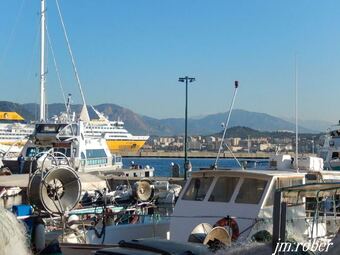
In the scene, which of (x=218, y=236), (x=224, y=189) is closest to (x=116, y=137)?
(x=224, y=189)

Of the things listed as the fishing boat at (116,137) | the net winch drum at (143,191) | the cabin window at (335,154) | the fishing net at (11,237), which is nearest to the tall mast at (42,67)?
the net winch drum at (143,191)

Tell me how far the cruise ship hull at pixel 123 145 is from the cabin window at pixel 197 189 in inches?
3984

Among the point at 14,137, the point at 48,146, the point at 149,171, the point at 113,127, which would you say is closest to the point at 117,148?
the point at 113,127

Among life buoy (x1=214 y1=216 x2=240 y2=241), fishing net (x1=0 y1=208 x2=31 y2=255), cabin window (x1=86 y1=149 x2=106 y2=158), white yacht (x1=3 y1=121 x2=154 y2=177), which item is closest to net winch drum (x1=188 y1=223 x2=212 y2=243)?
life buoy (x1=214 y1=216 x2=240 y2=241)

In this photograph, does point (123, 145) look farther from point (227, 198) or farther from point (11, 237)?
point (11, 237)

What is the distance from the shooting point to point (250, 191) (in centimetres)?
1200

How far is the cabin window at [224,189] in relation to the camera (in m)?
12.2

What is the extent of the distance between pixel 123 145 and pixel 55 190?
106 meters

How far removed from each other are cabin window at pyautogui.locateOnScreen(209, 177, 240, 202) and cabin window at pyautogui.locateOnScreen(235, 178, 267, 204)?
0.21m

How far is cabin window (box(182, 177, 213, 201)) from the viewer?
12.7m

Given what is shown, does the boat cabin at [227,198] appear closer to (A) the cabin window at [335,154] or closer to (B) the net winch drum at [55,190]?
(B) the net winch drum at [55,190]

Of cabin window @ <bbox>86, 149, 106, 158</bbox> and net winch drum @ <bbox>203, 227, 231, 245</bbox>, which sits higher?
cabin window @ <bbox>86, 149, 106, 158</bbox>

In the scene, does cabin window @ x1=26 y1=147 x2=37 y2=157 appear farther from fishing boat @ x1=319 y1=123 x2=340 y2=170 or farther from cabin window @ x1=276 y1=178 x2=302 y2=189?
cabin window @ x1=276 y1=178 x2=302 y2=189

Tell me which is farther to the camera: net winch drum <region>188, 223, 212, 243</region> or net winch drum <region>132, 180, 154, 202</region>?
net winch drum <region>132, 180, 154, 202</region>
